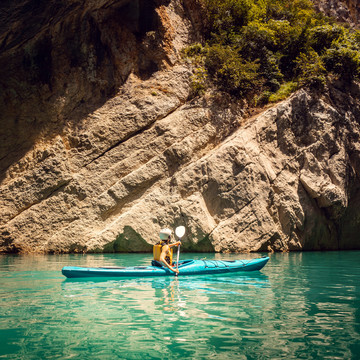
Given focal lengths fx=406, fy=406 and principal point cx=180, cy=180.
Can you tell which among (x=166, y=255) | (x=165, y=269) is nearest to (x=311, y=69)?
(x=166, y=255)

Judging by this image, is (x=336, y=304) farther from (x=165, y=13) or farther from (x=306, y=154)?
(x=165, y=13)

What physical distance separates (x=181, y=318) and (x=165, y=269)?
4.33m

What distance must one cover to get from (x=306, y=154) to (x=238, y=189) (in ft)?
13.3

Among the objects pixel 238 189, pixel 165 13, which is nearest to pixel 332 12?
pixel 165 13

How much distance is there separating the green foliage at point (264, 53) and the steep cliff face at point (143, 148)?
3.29 feet

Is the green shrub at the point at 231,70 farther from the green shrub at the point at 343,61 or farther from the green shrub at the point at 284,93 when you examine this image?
the green shrub at the point at 343,61

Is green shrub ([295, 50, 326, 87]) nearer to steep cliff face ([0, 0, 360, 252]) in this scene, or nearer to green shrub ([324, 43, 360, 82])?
green shrub ([324, 43, 360, 82])

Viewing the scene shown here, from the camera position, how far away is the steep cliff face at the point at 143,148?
58.6 feet

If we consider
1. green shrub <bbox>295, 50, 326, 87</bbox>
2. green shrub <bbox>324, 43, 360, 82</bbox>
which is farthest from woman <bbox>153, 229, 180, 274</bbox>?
green shrub <bbox>324, 43, 360, 82</bbox>

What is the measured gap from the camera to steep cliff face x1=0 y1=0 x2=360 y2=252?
1786cm

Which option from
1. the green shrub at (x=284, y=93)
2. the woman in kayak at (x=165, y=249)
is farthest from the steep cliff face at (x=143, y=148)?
the woman in kayak at (x=165, y=249)

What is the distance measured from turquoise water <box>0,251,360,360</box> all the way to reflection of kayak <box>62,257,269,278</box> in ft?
0.92

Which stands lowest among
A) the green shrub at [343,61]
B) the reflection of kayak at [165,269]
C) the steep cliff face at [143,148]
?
the reflection of kayak at [165,269]

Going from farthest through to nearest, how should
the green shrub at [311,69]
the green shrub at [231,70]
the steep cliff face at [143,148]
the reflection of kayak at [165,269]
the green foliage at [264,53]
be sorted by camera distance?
1. the green foliage at [264,53]
2. the green shrub at [231,70]
3. the green shrub at [311,69]
4. the steep cliff face at [143,148]
5. the reflection of kayak at [165,269]
